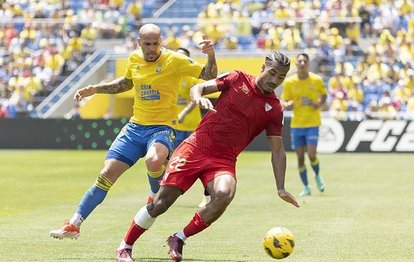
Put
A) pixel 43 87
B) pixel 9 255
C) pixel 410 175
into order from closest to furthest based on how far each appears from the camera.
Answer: pixel 9 255
pixel 410 175
pixel 43 87

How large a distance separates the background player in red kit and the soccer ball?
352 mm

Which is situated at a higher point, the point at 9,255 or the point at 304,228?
the point at 9,255

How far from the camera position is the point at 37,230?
1454 centimetres

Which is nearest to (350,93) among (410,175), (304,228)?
(410,175)

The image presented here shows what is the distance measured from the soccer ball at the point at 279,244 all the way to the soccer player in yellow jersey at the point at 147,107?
2.04 m

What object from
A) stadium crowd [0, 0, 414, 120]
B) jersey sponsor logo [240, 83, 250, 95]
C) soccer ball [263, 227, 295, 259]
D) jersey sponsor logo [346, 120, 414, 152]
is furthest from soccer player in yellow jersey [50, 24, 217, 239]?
stadium crowd [0, 0, 414, 120]

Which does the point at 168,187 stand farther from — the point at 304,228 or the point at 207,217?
the point at 304,228

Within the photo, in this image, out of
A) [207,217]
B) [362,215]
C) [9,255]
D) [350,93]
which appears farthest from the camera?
[350,93]

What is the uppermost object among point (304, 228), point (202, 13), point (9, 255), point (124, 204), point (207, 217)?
point (207, 217)

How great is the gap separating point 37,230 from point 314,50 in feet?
84.7

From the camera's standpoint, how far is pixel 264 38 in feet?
132

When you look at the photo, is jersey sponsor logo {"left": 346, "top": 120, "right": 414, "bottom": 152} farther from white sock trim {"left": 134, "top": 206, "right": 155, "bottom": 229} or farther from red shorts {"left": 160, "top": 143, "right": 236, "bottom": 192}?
white sock trim {"left": 134, "top": 206, "right": 155, "bottom": 229}

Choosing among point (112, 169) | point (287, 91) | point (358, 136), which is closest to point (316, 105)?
point (287, 91)

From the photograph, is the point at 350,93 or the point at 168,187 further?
the point at 350,93
